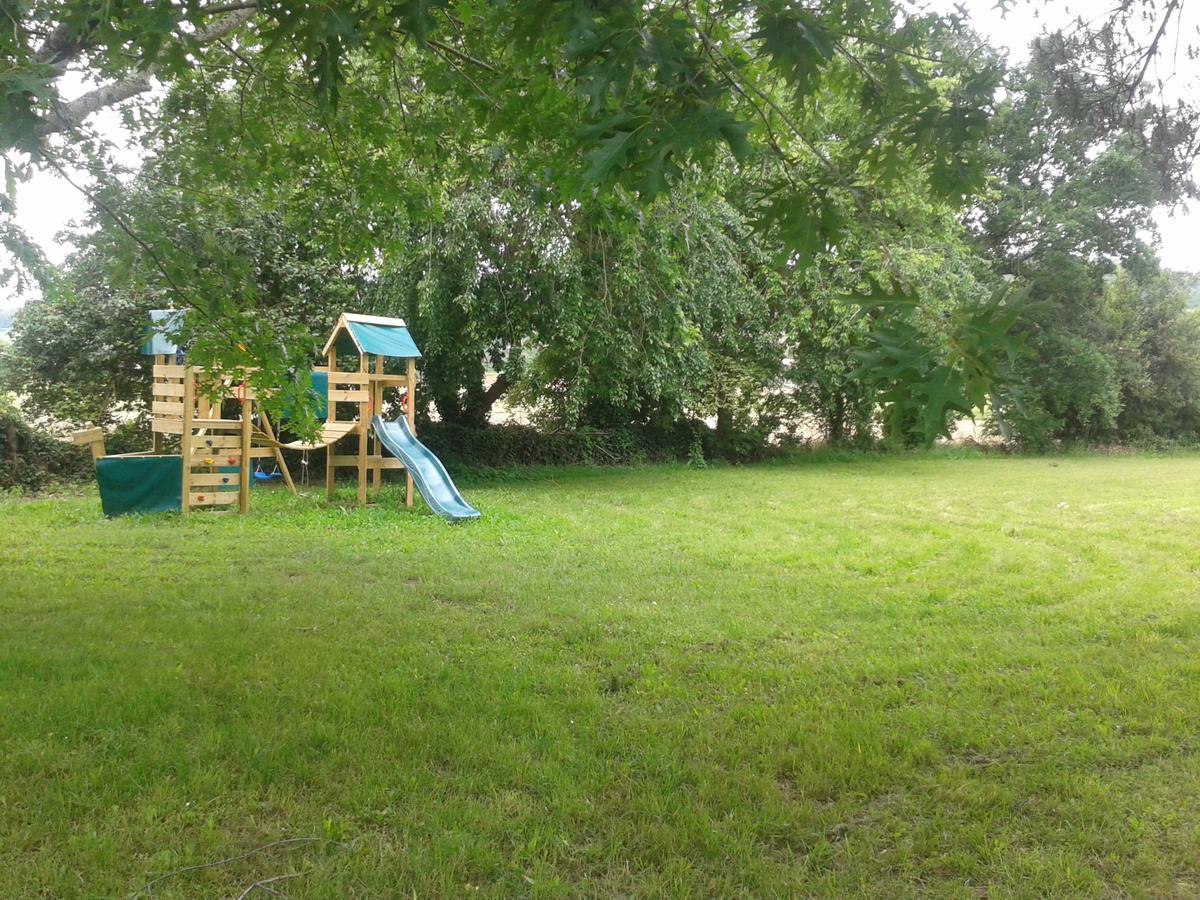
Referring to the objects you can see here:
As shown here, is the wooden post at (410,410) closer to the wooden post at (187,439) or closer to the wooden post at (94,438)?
the wooden post at (187,439)

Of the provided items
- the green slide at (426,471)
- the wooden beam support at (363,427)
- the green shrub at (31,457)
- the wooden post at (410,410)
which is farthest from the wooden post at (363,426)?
the green shrub at (31,457)

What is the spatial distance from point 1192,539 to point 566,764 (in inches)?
289

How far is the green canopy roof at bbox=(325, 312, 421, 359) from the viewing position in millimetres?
9914

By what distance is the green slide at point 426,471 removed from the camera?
9312 millimetres

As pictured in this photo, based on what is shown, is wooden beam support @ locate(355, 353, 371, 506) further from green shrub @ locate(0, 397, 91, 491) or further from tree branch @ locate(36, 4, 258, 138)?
tree branch @ locate(36, 4, 258, 138)

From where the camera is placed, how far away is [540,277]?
38.8ft

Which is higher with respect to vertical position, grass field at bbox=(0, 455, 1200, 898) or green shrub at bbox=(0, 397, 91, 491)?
green shrub at bbox=(0, 397, 91, 491)

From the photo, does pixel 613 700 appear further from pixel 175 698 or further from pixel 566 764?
pixel 175 698

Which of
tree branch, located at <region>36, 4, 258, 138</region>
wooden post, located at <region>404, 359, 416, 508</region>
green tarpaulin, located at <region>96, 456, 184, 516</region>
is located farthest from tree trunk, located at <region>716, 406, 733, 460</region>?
tree branch, located at <region>36, 4, 258, 138</region>

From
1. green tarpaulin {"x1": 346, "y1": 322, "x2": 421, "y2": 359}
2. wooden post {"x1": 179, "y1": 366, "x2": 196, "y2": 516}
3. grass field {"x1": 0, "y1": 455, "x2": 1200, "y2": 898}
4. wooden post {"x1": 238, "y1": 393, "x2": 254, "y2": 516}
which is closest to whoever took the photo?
grass field {"x1": 0, "y1": 455, "x2": 1200, "y2": 898}

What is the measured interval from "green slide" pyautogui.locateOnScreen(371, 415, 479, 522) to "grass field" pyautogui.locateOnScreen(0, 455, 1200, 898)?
235 centimetres

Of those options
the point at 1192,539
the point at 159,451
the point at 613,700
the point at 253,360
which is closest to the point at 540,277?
the point at 159,451

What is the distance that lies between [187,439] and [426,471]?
2598 millimetres

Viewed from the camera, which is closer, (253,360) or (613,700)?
(613,700)
